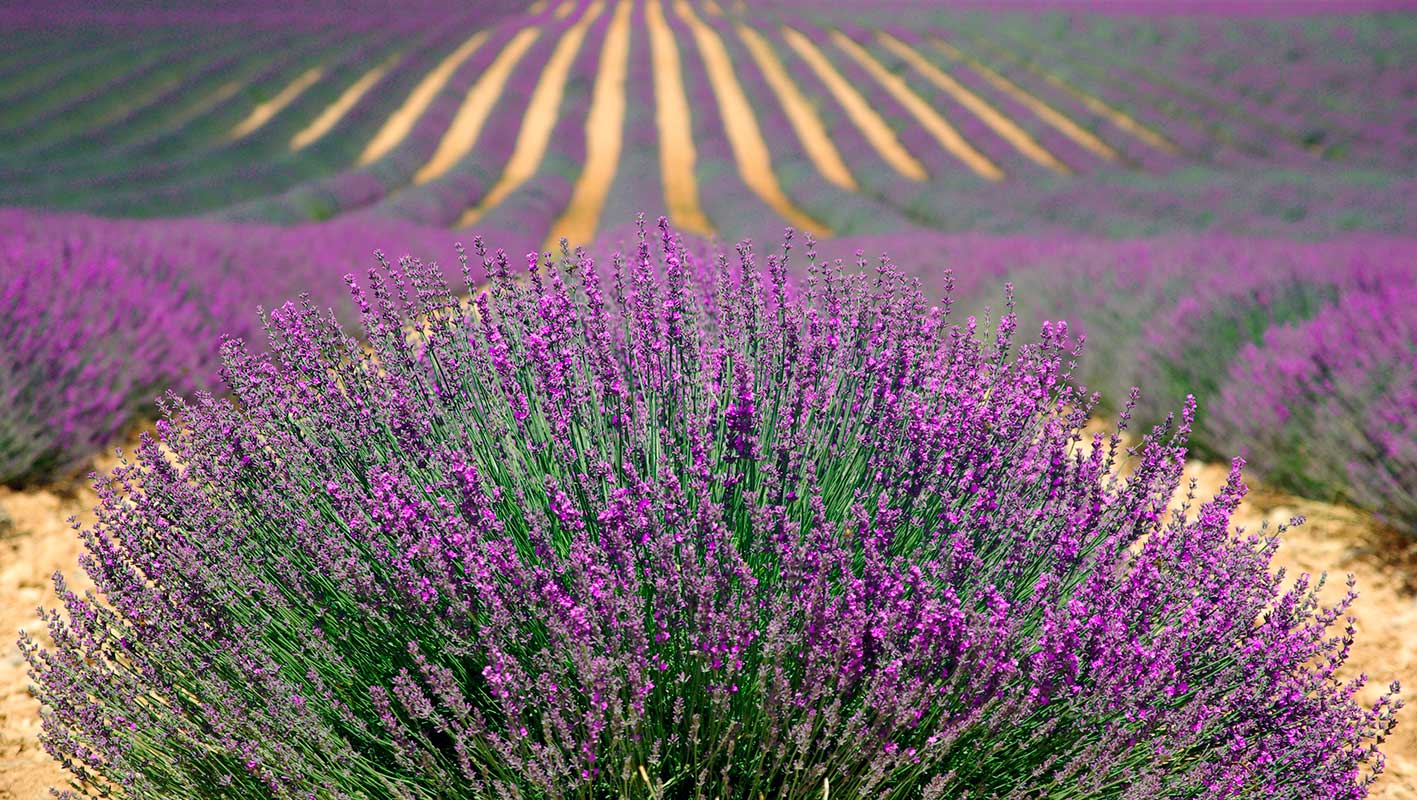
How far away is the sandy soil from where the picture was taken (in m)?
2.45

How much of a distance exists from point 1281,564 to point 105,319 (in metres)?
6.09

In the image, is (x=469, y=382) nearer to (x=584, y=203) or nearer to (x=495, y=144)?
(x=584, y=203)

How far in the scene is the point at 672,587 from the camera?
5.06 ft

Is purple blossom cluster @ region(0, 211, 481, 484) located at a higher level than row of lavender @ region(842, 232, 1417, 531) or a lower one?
higher

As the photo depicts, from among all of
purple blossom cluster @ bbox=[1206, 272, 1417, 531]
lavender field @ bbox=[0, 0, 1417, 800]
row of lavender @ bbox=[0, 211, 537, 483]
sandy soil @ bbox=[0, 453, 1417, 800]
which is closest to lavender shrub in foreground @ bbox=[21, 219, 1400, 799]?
lavender field @ bbox=[0, 0, 1417, 800]

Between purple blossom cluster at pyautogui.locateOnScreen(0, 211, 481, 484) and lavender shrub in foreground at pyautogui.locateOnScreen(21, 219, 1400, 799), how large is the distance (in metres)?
3.05

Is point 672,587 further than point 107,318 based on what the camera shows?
No

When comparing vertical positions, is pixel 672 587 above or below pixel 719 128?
above

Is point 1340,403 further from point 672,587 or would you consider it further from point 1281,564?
point 672,587

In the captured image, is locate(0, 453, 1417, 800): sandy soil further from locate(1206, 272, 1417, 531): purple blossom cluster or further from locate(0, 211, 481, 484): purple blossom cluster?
locate(0, 211, 481, 484): purple blossom cluster

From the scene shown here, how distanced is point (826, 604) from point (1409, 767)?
6.80 ft

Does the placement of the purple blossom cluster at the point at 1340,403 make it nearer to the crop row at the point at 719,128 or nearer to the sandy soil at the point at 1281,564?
the sandy soil at the point at 1281,564

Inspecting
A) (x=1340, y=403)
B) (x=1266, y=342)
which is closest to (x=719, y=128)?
(x=1266, y=342)

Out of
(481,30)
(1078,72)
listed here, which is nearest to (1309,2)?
(1078,72)
